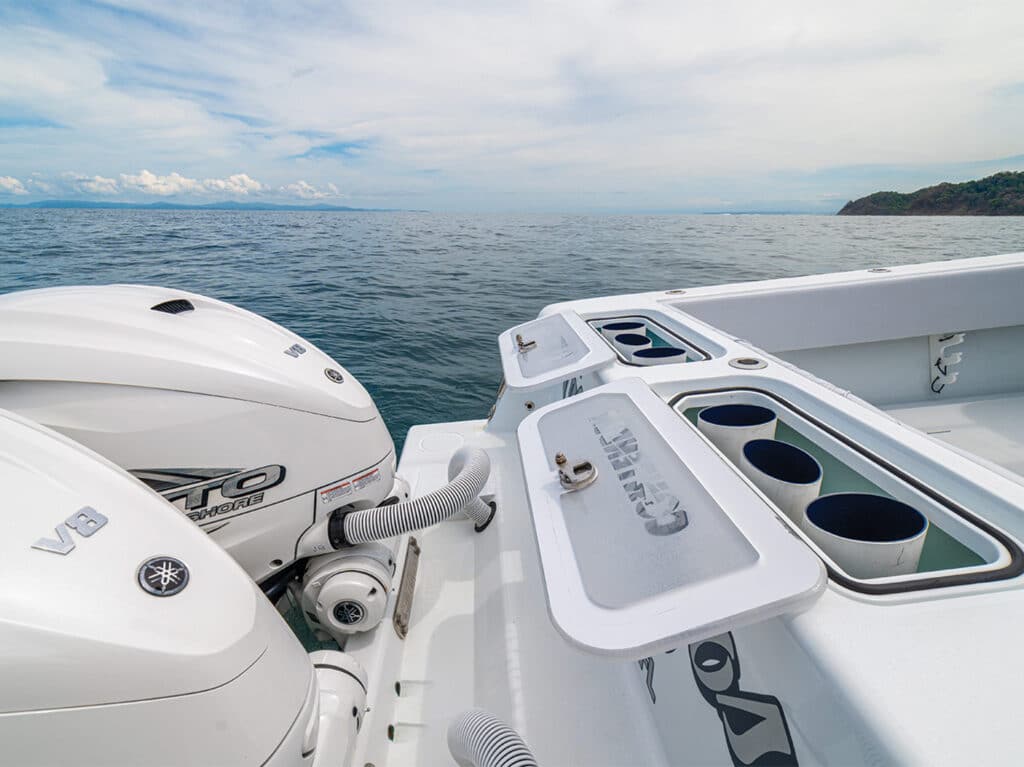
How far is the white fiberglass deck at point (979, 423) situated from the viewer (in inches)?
93.8

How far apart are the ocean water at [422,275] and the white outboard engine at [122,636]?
10.3 feet

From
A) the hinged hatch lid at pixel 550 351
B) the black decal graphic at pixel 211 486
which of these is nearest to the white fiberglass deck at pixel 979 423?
the hinged hatch lid at pixel 550 351

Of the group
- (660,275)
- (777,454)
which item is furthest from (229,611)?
(660,275)

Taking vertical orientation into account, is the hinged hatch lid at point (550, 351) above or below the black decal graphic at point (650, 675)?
above

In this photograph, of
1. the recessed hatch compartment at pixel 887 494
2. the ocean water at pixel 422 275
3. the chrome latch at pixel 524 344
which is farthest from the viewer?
the ocean water at pixel 422 275

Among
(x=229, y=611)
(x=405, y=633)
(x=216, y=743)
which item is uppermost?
(x=229, y=611)

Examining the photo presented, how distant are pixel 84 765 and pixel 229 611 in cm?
22

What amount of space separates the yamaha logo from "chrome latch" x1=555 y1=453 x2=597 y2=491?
2.16 feet

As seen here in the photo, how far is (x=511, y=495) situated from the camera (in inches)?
80.0

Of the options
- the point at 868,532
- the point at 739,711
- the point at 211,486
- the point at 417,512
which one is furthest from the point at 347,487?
the point at 868,532

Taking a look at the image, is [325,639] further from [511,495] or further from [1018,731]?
[1018,731]

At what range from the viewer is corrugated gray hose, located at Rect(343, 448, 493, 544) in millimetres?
1364

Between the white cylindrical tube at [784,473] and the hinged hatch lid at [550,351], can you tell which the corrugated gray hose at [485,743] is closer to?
the white cylindrical tube at [784,473]

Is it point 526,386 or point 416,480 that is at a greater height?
point 526,386
